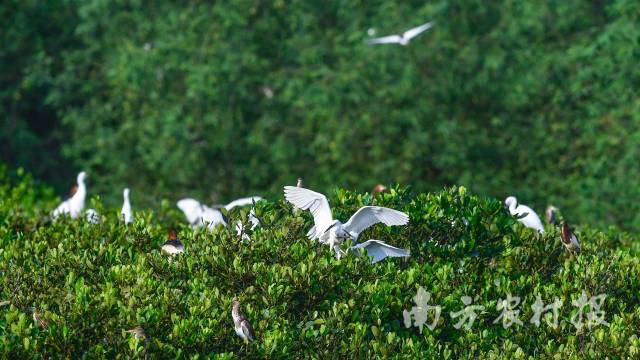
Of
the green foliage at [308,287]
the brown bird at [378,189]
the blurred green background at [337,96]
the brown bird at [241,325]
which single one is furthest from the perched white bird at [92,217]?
the blurred green background at [337,96]

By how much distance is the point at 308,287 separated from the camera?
1167 centimetres

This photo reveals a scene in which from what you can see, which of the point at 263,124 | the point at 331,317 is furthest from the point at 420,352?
the point at 263,124

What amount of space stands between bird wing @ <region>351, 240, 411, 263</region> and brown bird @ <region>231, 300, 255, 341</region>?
158 cm

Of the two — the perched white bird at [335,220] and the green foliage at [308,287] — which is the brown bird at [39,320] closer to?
the green foliage at [308,287]

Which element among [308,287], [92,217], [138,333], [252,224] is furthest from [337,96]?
[138,333]

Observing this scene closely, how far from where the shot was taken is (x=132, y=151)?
31.1m

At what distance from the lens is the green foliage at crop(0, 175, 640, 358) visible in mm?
10859

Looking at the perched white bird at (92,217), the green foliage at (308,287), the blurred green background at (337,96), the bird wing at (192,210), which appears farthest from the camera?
the blurred green background at (337,96)

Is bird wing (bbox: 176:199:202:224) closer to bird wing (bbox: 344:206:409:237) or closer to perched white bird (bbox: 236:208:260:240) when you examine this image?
perched white bird (bbox: 236:208:260:240)

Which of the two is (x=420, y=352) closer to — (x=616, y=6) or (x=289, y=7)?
(x=616, y=6)

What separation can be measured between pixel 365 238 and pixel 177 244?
72.8 inches

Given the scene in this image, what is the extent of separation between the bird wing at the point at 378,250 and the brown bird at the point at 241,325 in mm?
1576

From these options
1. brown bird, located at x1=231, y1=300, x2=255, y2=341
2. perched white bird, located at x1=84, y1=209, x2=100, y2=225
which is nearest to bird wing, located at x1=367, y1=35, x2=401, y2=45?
perched white bird, located at x1=84, y1=209, x2=100, y2=225

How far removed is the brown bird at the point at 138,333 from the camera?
10.5 meters
